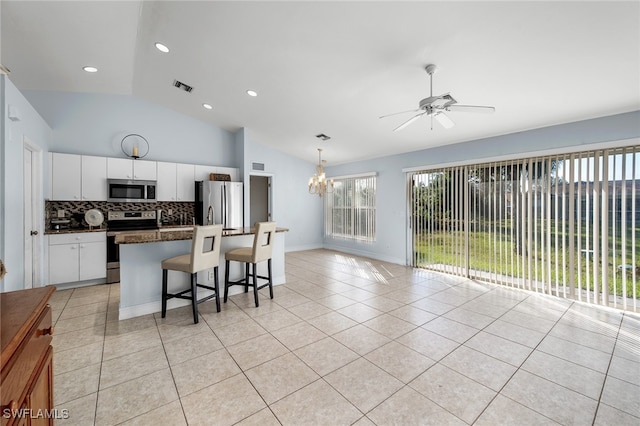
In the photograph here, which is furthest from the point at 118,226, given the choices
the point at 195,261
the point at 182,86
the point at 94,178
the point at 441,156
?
the point at 441,156

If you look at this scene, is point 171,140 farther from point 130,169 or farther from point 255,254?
point 255,254

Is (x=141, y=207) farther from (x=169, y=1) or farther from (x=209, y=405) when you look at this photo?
(x=209, y=405)

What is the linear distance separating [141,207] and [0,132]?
2655 millimetres

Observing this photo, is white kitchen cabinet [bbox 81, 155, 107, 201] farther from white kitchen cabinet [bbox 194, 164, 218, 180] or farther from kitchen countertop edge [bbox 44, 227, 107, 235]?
white kitchen cabinet [bbox 194, 164, 218, 180]

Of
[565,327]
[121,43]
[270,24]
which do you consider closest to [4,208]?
[121,43]

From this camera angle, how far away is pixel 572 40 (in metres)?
2.30

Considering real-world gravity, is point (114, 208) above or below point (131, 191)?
below

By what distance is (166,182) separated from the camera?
5.28 metres

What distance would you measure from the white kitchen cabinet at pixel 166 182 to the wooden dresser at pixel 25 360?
4393 millimetres

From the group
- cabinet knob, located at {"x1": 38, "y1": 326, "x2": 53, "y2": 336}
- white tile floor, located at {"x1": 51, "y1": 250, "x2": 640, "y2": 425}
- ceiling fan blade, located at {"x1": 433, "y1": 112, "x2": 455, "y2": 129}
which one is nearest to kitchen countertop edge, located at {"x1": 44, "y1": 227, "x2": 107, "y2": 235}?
white tile floor, located at {"x1": 51, "y1": 250, "x2": 640, "y2": 425}

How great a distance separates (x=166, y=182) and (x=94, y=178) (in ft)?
3.53

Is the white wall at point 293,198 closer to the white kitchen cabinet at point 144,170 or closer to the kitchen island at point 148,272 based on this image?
the white kitchen cabinet at point 144,170

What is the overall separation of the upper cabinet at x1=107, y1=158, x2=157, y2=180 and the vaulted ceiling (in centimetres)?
127

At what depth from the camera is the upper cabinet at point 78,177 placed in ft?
14.2
